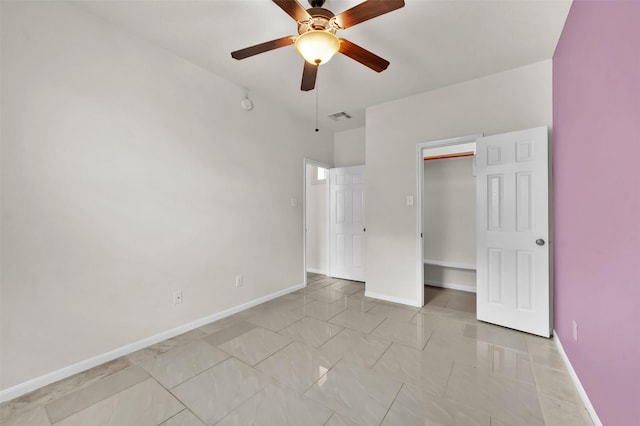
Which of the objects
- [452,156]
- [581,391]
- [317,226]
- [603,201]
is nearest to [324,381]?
[581,391]

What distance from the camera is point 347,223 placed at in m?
4.71

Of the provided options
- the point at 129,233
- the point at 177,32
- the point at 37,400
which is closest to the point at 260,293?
the point at 129,233

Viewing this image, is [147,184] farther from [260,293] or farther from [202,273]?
[260,293]

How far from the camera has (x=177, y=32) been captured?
2258 mm

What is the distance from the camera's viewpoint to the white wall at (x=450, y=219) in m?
4.11

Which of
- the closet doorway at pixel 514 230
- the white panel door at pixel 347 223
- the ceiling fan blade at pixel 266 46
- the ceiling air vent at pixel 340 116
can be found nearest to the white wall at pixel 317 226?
the white panel door at pixel 347 223

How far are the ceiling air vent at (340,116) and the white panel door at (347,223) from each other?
0.84 meters

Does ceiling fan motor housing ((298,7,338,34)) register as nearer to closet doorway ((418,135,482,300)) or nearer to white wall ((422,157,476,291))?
closet doorway ((418,135,482,300))

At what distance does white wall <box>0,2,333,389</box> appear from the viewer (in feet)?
5.80

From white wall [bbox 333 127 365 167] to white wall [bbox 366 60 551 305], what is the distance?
84 cm

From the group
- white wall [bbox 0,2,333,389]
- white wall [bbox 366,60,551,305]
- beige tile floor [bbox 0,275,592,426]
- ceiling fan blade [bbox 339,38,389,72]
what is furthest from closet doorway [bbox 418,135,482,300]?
white wall [bbox 0,2,333,389]

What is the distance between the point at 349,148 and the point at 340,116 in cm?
72

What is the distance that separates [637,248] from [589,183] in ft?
2.40

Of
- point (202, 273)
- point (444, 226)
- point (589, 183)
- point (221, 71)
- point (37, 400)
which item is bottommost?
point (37, 400)
